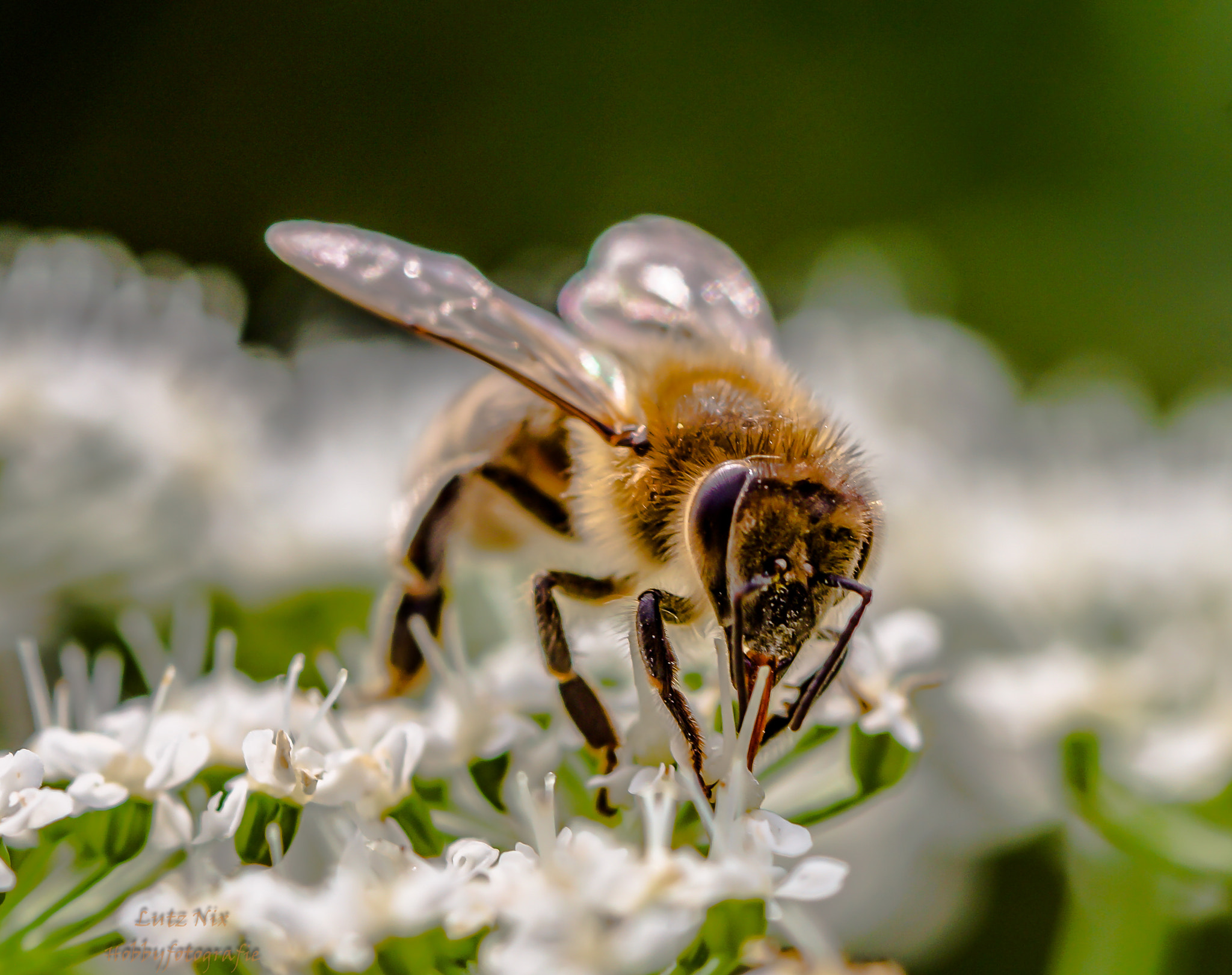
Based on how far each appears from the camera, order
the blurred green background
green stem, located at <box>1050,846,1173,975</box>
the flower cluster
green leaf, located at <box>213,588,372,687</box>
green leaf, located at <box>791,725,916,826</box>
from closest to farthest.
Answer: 1. the flower cluster
2. green leaf, located at <box>791,725,916,826</box>
3. green stem, located at <box>1050,846,1173,975</box>
4. green leaf, located at <box>213,588,372,687</box>
5. the blurred green background

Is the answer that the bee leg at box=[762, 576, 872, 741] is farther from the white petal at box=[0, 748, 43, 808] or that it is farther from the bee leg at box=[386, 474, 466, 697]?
the white petal at box=[0, 748, 43, 808]

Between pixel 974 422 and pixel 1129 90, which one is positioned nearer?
pixel 974 422

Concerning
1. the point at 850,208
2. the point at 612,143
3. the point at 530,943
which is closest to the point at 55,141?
the point at 612,143

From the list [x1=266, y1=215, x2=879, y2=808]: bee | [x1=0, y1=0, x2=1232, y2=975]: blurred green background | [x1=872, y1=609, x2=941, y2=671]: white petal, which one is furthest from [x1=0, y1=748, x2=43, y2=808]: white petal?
[x1=0, y1=0, x2=1232, y2=975]: blurred green background

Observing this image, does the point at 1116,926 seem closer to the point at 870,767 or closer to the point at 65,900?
the point at 870,767

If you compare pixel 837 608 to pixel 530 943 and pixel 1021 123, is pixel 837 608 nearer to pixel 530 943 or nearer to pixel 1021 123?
pixel 530 943

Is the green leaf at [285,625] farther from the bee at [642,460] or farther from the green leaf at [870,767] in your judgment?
the green leaf at [870,767]
